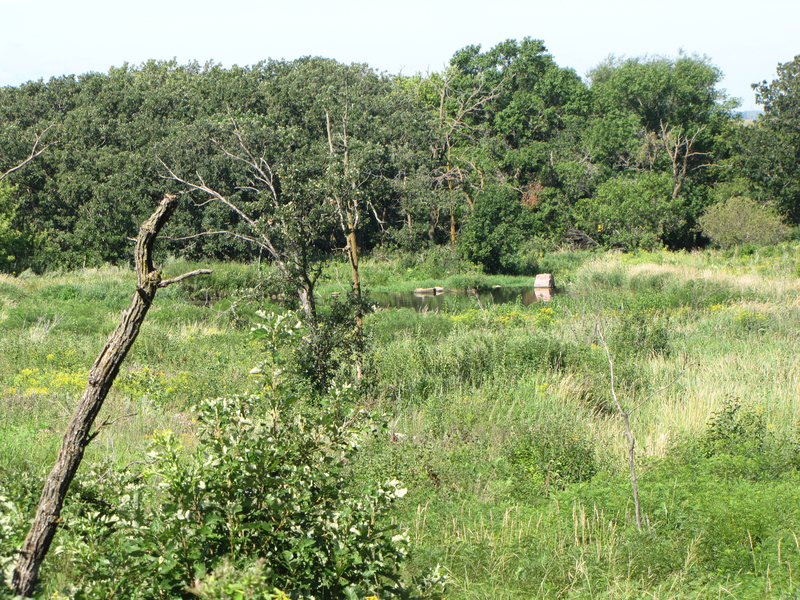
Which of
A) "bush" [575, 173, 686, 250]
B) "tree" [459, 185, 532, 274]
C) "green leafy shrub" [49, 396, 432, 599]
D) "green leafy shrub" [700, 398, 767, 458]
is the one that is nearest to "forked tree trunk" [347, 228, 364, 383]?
"green leafy shrub" [700, 398, 767, 458]

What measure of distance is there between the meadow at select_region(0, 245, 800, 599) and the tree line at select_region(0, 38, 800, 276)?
15.8 meters

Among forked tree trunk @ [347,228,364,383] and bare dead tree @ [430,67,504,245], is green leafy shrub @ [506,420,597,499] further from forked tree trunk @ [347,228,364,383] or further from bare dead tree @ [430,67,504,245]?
bare dead tree @ [430,67,504,245]

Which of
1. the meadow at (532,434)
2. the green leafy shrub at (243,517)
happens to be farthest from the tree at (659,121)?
the green leafy shrub at (243,517)

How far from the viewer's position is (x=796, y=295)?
16938 millimetres

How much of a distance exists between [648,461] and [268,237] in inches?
187

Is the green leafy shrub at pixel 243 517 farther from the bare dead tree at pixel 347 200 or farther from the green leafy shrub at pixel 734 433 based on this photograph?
the bare dead tree at pixel 347 200

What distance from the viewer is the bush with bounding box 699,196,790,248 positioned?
29328 mm

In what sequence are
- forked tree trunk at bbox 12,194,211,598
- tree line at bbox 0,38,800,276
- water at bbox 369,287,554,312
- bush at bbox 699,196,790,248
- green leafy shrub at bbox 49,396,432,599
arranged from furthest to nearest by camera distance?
tree line at bbox 0,38,800,276
bush at bbox 699,196,790,248
water at bbox 369,287,554,312
green leafy shrub at bbox 49,396,432,599
forked tree trunk at bbox 12,194,211,598

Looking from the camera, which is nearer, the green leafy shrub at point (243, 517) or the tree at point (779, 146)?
the green leafy shrub at point (243, 517)

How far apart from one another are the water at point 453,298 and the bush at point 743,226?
9.54m

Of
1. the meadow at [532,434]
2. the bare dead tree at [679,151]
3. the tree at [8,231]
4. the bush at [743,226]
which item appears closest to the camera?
the meadow at [532,434]

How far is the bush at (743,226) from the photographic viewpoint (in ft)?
96.2

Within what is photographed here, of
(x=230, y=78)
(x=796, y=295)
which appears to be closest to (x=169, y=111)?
(x=230, y=78)

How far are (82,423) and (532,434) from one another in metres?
5.44
